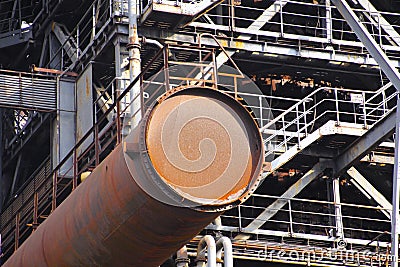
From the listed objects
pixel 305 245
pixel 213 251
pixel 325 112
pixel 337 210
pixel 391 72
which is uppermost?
pixel 325 112

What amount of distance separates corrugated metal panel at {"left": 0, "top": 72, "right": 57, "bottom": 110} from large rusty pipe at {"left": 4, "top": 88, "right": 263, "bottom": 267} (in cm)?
1321

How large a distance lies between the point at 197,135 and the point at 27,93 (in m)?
15.1

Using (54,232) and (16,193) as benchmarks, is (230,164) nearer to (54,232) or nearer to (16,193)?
(54,232)

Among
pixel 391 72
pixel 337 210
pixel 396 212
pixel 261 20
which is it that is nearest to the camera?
pixel 396 212

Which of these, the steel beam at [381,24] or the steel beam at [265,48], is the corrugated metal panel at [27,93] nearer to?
the steel beam at [265,48]

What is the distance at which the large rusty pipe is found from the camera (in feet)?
50.4

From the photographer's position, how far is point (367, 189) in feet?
94.0

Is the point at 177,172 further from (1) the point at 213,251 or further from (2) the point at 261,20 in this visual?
(2) the point at 261,20

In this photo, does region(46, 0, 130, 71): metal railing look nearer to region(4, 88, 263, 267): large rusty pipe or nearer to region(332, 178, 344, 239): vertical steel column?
region(332, 178, 344, 239): vertical steel column

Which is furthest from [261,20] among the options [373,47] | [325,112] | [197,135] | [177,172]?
[177,172]

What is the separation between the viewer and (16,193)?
35469 millimetres

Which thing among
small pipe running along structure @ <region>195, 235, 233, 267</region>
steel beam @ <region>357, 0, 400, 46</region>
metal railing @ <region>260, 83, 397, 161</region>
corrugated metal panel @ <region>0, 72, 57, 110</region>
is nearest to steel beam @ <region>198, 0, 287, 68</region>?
metal railing @ <region>260, 83, 397, 161</region>

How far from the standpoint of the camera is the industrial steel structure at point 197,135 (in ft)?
51.4

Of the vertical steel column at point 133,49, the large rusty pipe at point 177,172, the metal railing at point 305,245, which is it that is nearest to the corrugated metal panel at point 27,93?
the vertical steel column at point 133,49
